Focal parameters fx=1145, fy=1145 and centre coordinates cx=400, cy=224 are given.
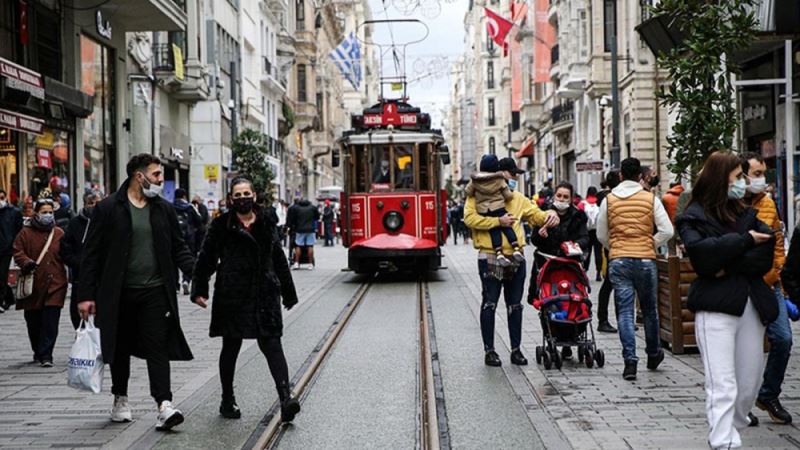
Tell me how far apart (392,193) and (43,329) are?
12179 millimetres

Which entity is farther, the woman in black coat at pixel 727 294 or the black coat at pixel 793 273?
the black coat at pixel 793 273

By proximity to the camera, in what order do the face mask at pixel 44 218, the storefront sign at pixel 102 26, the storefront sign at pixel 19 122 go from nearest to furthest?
the face mask at pixel 44 218, the storefront sign at pixel 19 122, the storefront sign at pixel 102 26

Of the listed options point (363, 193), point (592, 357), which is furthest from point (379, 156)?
point (592, 357)

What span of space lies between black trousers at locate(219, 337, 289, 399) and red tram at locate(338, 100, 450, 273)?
14162 mm

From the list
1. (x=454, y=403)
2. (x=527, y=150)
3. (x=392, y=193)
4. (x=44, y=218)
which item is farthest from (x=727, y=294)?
(x=527, y=150)

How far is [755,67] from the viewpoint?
76.1 feet

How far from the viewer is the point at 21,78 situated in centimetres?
1836

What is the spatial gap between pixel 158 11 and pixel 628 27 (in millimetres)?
19994

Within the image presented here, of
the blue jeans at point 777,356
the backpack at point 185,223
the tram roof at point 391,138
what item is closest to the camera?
the blue jeans at point 777,356

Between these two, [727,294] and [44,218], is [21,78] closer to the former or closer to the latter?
[44,218]

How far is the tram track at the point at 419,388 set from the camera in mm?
7355

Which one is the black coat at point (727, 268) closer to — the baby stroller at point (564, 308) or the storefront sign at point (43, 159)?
the baby stroller at point (564, 308)

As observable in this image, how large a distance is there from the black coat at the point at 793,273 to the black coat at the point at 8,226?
1173 centimetres

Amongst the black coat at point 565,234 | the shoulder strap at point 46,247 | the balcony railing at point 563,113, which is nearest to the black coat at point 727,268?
the black coat at point 565,234
